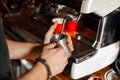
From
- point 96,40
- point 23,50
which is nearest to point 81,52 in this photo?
point 96,40

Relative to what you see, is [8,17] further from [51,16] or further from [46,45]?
[46,45]

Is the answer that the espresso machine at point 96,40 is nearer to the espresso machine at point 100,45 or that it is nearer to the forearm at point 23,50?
the espresso machine at point 100,45

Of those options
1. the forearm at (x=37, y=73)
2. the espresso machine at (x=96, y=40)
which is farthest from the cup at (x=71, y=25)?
the forearm at (x=37, y=73)

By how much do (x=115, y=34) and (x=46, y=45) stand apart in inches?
15.6

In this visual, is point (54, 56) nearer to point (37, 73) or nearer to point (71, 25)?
point (37, 73)

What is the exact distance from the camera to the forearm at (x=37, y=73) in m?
0.77

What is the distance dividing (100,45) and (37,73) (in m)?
0.37

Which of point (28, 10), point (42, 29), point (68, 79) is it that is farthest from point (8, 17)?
point (68, 79)

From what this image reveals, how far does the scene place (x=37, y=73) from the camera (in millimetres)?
788

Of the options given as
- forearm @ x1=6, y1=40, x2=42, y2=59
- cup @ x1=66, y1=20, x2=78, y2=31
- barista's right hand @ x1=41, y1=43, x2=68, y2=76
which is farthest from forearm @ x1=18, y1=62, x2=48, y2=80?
cup @ x1=66, y1=20, x2=78, y2=31

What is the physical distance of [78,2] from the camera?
903 mm

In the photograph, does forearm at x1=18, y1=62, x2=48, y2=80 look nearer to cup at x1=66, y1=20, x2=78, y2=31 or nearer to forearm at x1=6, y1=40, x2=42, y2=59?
forearm at x1=6, y1=40, x2=42, y2=59

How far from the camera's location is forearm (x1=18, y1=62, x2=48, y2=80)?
2.54 ft

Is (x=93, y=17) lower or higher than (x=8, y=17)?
higher
